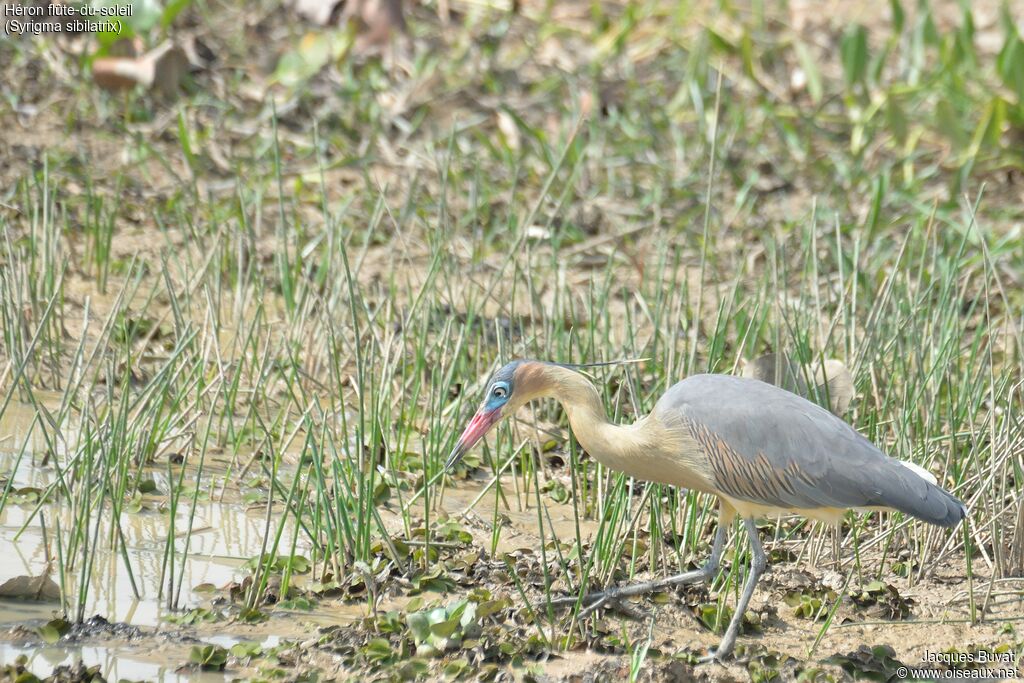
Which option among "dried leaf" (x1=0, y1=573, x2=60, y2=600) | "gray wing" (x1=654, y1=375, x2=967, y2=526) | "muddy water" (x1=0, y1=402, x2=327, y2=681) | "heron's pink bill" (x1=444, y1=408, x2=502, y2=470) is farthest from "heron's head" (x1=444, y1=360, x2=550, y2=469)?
"dried leaf" (x1=0, y1=573, x2=60, y2=600)

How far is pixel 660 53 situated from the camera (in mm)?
8820

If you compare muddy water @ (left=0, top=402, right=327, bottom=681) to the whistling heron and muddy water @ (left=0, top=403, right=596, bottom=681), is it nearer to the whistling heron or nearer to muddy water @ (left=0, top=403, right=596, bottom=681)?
muddy water @ (left=0, top=403, right=596, bottom=681)

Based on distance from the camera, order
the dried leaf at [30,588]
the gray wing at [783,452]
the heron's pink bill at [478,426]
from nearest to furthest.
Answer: the dried leaf at [30,588] < the gray wing at [783,452] < the heron's pink bill at [478,426]

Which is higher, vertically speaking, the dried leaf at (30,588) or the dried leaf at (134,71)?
the dried leaf at (134,71)

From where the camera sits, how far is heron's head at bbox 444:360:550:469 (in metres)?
3.73

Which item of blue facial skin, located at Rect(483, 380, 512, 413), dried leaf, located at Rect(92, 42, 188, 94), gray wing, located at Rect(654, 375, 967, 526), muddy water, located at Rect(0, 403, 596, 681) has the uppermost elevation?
dried leaf, located at Rect(92, 42, 188, 94)

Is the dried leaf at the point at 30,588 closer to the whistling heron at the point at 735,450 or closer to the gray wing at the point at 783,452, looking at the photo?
the whistling heron at the point at 735,450

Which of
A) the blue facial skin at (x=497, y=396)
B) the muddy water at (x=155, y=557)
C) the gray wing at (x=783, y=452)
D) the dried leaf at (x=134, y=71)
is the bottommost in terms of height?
the muddy water at (x=155, y=557)

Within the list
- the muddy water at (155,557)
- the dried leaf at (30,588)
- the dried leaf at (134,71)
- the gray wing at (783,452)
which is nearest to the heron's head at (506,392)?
the muddy water at (155,557)

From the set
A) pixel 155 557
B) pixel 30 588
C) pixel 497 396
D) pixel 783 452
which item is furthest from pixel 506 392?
pixel 30 588

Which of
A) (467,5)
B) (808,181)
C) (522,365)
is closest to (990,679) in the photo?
(522,365)

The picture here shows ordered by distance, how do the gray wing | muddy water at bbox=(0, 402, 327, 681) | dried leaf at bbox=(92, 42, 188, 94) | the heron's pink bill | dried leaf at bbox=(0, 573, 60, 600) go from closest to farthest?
muddy water at bbox=(0, 402, 327, 681)
dried leaf at bbox=(0, 573, 60, 600)
the gray wing
the heron's pink bill
dried leaf at bbox=(92, 42, 188, 94)

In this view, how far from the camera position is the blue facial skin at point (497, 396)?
12.2ft

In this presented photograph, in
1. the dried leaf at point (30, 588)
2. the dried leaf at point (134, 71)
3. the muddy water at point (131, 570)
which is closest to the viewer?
the muddy water at point (131, 570)
